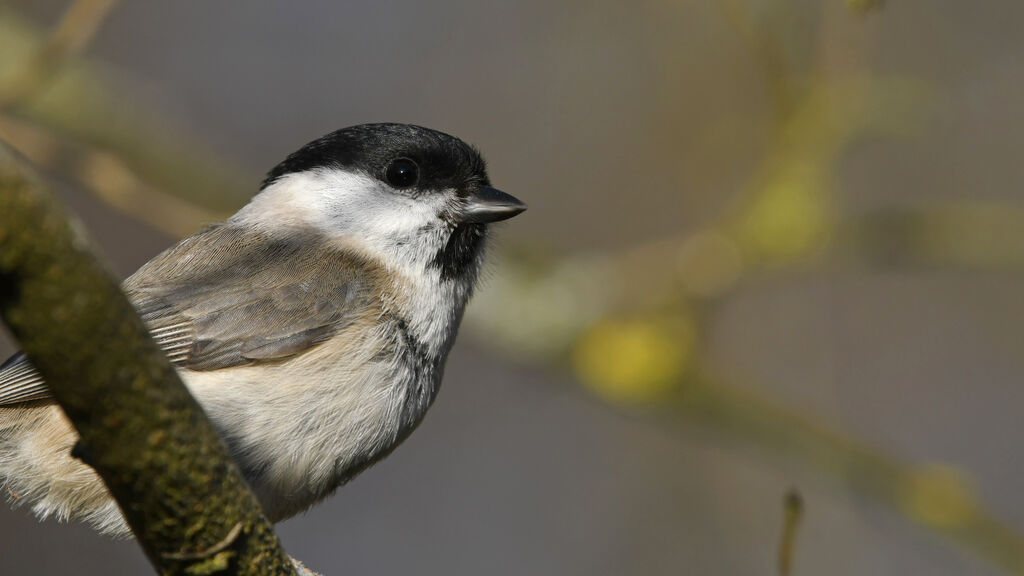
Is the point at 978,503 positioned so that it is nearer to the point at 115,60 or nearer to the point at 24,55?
the point at 24,55

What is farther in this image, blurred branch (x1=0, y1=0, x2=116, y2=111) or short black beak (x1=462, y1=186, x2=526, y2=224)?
blurred branch (x1=0, y1=0, x2=116, y2=111)

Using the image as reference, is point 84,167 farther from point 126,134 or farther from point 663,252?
point 663,252

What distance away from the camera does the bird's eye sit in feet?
10.5

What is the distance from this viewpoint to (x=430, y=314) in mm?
2992

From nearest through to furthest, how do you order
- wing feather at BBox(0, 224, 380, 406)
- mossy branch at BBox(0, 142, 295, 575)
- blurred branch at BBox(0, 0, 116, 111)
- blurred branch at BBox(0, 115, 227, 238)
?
1. mossy branch at BBox(0, 142, 295, 575)
2. wing feather at BBox(0, 224, 380, 406)
3. blurred branch at BBox(0, 0, 116, 111)
4. blurred branch at BBox(0, 115, 227, 238)

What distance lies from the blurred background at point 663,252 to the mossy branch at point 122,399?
2241mm

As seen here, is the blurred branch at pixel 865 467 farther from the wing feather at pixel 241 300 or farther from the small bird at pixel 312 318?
the wing feather at pixel 241 300

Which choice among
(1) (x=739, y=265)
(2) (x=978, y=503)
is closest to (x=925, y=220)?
(1) (x=739, y=265)

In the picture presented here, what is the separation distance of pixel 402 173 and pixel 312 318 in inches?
22.5

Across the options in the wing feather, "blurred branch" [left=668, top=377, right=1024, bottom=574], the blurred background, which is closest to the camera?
the wing feather

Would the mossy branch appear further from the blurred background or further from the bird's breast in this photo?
the blurred background

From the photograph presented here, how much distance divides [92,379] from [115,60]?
5.80 metres

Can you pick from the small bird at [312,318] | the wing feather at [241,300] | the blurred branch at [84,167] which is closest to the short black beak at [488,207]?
the small bird at [312,318]

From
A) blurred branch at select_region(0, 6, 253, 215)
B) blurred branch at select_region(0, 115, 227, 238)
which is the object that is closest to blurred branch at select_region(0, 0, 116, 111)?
blurred branch at select_region(0, 115, 227, 238)
